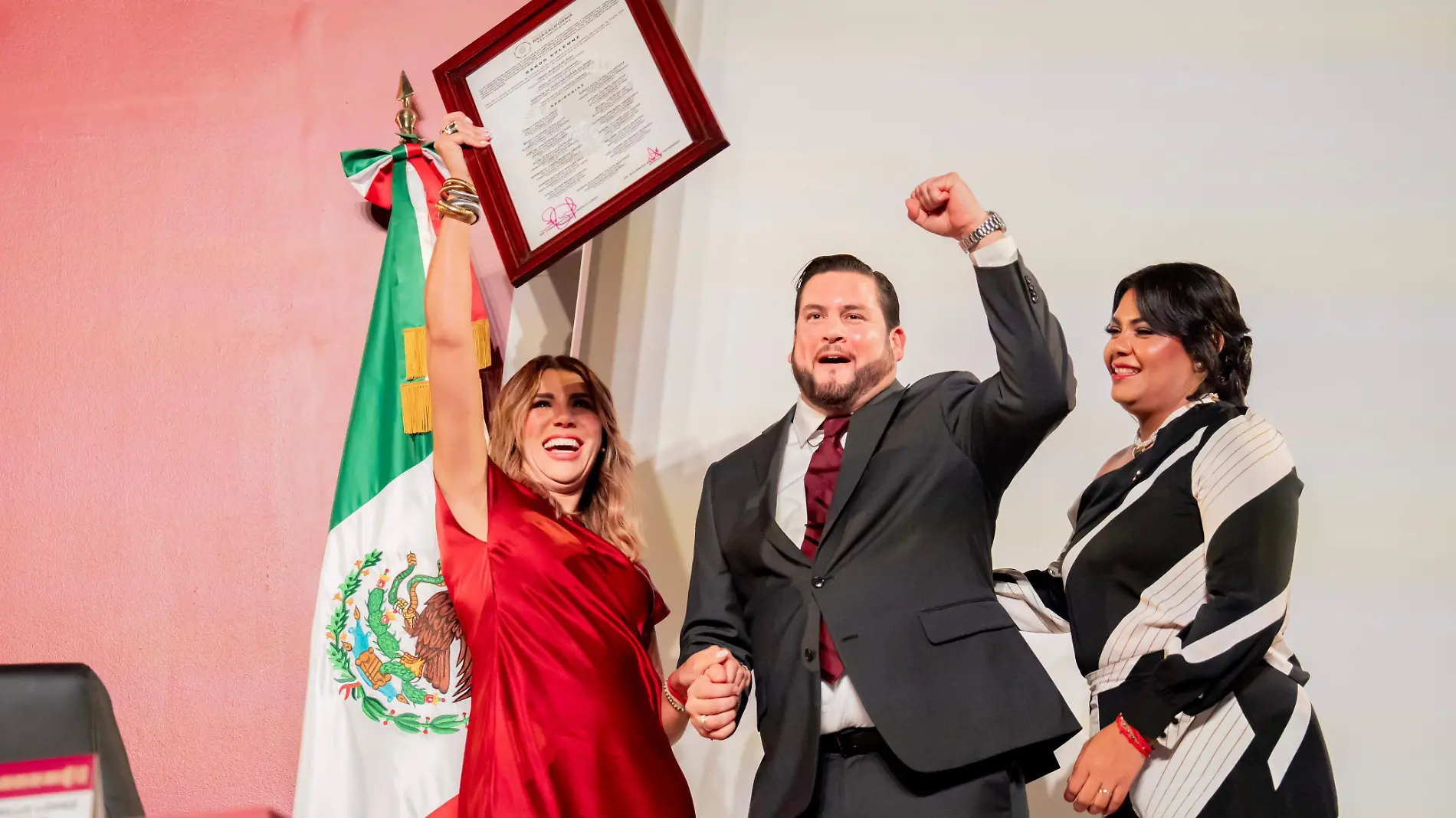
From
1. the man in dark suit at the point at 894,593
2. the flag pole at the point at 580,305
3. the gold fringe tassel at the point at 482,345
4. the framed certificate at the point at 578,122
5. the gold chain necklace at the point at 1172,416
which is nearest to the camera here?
the man in dark suit at the point at 894,593

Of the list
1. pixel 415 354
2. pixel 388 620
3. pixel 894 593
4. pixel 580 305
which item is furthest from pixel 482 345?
pixel 894 593

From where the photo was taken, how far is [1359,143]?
116 inches

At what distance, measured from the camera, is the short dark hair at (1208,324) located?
1.97 m

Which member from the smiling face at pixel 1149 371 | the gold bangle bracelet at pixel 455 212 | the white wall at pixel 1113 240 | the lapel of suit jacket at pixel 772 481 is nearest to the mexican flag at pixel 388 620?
the gold bangle bracelet at pixel 455 212

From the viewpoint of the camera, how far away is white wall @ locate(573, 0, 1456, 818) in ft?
8.70

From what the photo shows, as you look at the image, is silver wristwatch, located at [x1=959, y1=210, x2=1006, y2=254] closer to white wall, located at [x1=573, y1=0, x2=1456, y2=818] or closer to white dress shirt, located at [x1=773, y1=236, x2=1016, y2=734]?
white dress shirt, located at [x1=773, y1=236, x2=1016, y2=734]

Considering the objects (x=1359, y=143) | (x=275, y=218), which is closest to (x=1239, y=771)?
(x=1359, y=143)

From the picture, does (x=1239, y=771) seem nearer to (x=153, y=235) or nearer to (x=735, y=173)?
(x=735, y=173)

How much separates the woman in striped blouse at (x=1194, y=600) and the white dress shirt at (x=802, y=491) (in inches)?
13.5

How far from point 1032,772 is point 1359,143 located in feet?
6.80

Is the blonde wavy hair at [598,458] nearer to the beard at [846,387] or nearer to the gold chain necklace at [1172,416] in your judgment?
the beard at [846,387]

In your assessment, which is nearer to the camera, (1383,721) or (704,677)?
(704,677)

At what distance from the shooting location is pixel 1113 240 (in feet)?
9.77
